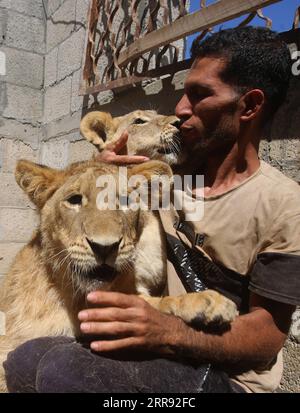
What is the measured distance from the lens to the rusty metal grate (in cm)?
273

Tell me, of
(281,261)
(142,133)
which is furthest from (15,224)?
(281,261)

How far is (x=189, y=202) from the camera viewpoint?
2.12m

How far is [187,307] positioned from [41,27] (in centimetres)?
460

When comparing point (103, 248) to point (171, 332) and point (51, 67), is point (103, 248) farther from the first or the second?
point (51, 67)

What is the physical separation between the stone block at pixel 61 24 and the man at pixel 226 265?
9.98 feet

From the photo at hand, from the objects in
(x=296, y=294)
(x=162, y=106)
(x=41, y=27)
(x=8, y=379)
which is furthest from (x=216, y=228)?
(x=41, y=27)

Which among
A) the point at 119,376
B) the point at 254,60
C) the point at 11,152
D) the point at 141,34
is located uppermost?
the point at 141,34

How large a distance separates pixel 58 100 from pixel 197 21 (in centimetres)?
261

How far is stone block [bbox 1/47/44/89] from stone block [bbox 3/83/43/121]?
0.07 m

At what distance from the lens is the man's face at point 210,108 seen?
211 centimetres

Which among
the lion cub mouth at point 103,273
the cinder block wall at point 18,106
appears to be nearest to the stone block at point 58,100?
the cinder block wall at point 18,106

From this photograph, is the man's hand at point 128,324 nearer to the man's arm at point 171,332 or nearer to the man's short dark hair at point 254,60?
the man's arm at point 171,332

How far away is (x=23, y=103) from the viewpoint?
17.3ft
